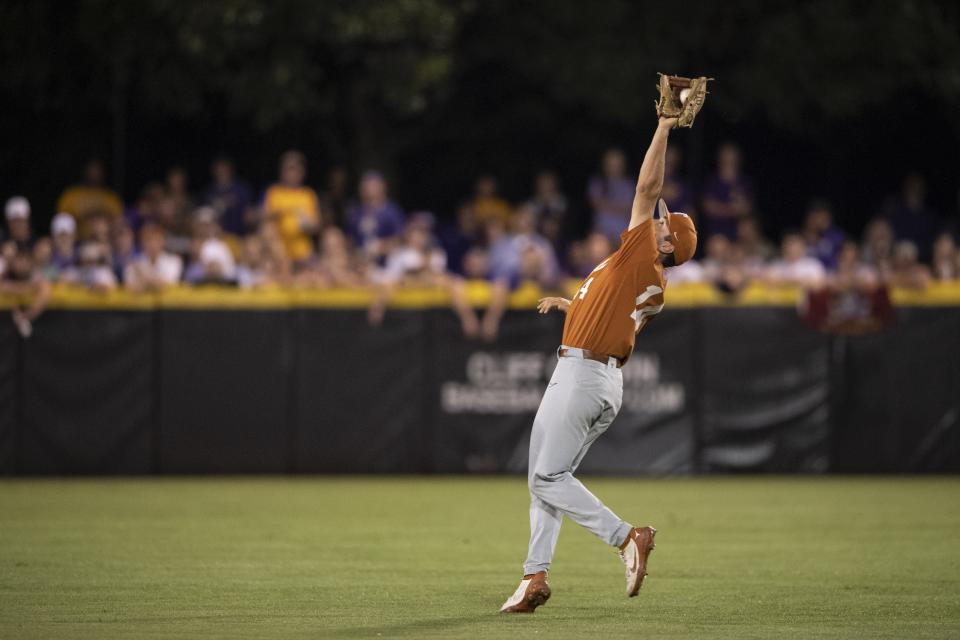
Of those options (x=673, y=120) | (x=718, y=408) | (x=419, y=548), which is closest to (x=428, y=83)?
(x=718, y=408)

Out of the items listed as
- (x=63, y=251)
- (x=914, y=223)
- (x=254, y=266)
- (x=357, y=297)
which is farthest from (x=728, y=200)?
(x=63, y=251)

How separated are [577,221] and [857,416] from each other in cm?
807

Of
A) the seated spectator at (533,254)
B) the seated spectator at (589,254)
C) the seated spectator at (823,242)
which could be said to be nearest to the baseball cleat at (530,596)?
the seated spectator at (589,254)

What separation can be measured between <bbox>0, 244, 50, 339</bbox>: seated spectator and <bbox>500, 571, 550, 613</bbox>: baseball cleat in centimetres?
1070

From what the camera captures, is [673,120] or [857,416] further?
[857,416]

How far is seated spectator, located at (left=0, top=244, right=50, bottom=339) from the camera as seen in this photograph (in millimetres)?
17391

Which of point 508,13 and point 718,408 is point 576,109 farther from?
point 718,408

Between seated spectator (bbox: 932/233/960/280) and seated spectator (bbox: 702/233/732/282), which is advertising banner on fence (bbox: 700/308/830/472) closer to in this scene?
seated spectator (bbox: 702/233/732/282)

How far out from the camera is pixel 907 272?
1838 cm

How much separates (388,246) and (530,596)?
37.5ft

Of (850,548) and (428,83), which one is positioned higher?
(428,83)

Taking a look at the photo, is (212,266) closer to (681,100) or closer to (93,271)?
(93,271)

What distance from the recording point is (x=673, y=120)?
8281 millimetres

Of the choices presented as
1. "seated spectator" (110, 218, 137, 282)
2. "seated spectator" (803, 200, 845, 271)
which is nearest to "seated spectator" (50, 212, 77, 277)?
"seated spectator" (110, 218, 137, 282)
